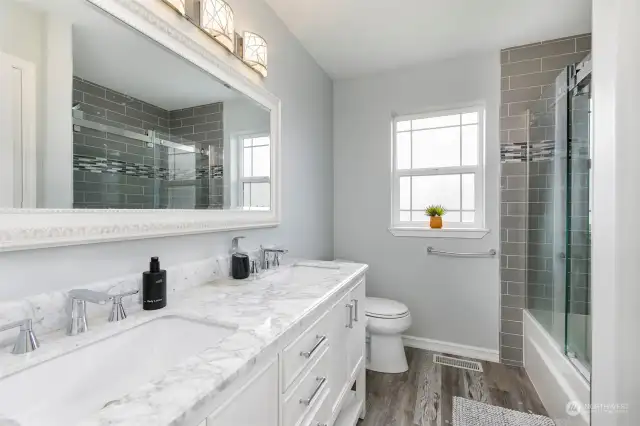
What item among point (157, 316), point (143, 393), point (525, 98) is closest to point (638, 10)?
point (143, 393)

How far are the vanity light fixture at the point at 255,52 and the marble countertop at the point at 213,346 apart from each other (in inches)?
44.1

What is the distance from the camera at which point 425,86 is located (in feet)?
8.39

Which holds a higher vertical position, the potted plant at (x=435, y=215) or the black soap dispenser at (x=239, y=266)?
the potted plant at (x=435, y=215)

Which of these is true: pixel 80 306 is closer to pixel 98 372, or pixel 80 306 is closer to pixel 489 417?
pixel 98 372

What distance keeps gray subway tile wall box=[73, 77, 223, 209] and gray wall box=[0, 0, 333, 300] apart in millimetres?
155

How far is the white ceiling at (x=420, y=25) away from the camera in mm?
1852

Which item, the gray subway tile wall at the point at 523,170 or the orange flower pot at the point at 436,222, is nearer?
the gray subway tile wall at the point at 523,170

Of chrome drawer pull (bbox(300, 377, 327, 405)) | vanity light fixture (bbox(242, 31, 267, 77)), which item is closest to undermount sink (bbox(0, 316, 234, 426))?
chrome drawer pull (bbox(300, 377, 327, 405))

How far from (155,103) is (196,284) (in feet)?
2.38

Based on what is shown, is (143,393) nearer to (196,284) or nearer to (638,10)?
(196,284)

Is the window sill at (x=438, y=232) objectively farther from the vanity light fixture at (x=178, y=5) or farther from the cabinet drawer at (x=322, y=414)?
the vanity light fixture at (x=178, y=5)

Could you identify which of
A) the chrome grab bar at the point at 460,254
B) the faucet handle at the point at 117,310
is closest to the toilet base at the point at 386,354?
the chrome grab bar at the point at 460,254

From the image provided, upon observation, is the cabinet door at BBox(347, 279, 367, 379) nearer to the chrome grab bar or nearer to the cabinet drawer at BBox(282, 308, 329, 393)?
the cabinet drawer at BBox(282, 308, 329, 393)

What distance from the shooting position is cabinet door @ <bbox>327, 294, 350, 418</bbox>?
1231 millimetres
